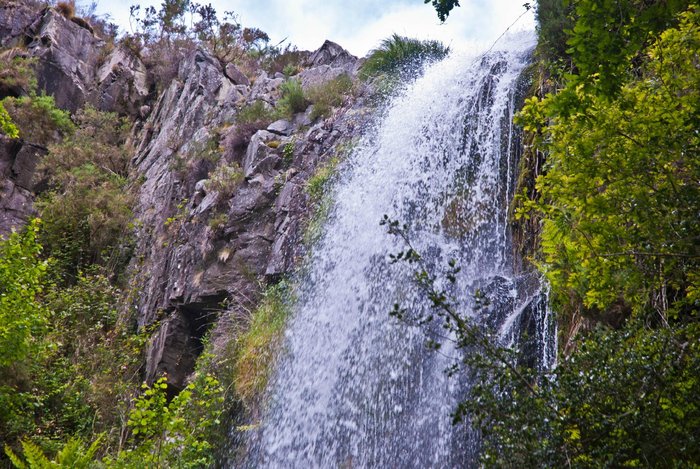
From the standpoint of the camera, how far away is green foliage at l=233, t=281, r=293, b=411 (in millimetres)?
8141

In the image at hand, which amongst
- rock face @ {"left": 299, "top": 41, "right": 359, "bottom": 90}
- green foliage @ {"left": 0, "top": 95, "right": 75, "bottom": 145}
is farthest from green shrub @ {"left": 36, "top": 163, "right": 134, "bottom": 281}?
rock face @ {"left": 299, "top": 41, "right": 359, "bottom": 90}

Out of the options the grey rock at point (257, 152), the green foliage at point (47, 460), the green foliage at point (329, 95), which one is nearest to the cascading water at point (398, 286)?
the green foliage at point (329, 95)

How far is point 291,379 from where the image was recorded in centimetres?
792

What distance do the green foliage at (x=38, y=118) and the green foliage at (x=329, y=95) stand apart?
7.49 meters

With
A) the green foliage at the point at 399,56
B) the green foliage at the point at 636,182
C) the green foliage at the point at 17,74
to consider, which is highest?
the green foliage at the point at 399,56

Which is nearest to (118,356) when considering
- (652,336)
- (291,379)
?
(291,379)

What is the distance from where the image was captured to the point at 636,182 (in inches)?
148

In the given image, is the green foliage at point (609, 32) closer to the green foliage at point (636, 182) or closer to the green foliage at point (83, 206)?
the green foliage at point (636, 182)

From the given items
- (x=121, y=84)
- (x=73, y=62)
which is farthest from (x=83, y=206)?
(x=73, y=62)

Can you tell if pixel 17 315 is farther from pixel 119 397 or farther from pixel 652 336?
pixel 652 336

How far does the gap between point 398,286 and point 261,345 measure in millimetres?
2272

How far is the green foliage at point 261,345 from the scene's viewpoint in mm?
8141

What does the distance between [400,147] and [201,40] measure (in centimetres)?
1191

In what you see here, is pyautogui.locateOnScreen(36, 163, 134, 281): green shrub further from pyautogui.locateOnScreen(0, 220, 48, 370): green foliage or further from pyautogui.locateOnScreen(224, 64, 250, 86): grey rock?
pyautogui.locateOnScreen(224, 64, 250, 86): grey rock
